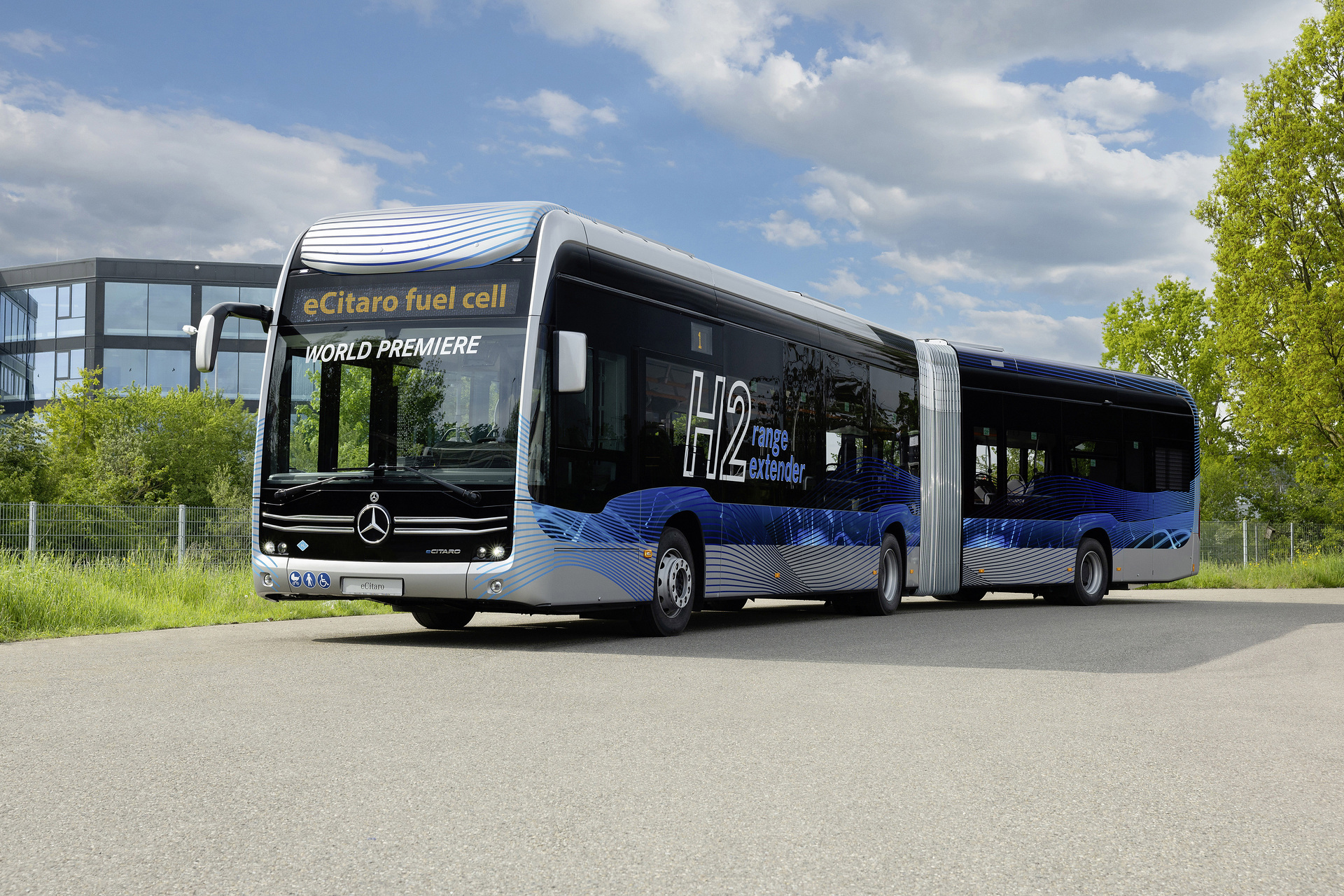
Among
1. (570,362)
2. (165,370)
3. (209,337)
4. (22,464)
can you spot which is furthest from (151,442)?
(570,362)

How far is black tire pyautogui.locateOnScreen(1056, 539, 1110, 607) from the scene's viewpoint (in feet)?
65.6

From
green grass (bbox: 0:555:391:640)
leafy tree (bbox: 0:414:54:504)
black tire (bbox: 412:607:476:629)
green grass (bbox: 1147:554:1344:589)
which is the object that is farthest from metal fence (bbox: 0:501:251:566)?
green grass (bbox: 1147:554:1344:589)

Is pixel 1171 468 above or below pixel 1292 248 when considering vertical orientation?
below

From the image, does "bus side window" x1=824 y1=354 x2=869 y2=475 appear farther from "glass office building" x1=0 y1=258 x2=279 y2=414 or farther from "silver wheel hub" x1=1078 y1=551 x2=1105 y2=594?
"glass office building" x1=0 y1=258 x2=279 y2=414

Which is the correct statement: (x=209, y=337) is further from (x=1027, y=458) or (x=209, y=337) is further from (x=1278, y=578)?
(x=1278, y=578)

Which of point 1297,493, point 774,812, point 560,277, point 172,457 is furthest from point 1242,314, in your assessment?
point 172,457

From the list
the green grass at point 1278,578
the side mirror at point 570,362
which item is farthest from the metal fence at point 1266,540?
the side mirror at point 570,362

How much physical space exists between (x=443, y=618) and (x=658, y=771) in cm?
796

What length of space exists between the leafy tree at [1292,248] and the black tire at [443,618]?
23.0 metres

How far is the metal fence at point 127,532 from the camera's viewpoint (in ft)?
56.1

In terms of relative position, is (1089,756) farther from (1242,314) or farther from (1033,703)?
(1242,314)

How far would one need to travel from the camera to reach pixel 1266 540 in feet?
123

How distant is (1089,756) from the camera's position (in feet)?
20.7

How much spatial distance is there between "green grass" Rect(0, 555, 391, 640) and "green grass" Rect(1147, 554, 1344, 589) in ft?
66.0
